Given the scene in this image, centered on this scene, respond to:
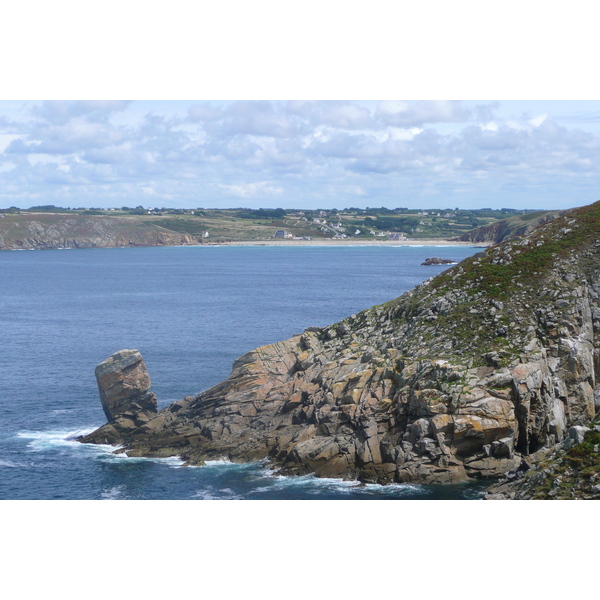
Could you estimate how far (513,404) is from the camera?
1613 inches

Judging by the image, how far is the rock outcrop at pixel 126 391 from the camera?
2111 inches

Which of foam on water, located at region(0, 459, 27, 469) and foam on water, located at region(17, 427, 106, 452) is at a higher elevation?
foam on water, located at region(17, 427, 106, 452)

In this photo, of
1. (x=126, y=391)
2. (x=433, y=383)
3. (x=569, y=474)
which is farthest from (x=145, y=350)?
(x=569, y=474)

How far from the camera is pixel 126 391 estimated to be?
54375 millimetres

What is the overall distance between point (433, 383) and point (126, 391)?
2554cm

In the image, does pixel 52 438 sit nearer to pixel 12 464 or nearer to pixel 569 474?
pixel 12 464

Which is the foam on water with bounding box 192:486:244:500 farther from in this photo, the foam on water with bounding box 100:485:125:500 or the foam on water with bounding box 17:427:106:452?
the foam on water with bounding box 17:427:106:452

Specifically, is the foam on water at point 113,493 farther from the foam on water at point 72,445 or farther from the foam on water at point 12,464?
the foam on water at point 12,464

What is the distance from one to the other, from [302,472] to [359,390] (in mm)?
7006

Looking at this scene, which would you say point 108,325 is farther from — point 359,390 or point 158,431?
point 359,390

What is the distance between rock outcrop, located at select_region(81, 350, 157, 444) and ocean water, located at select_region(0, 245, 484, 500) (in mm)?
2759

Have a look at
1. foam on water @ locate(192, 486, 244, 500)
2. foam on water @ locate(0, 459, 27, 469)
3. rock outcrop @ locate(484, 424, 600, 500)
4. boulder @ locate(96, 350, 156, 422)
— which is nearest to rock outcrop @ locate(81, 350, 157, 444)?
boulder @ locate(96, 350, 156, 422)

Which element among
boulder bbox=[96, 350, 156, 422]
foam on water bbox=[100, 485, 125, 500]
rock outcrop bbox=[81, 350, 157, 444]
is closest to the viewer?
foam on water bbox=[100, 485, 125, 500]

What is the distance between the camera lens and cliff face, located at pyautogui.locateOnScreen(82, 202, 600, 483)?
40531 mm
